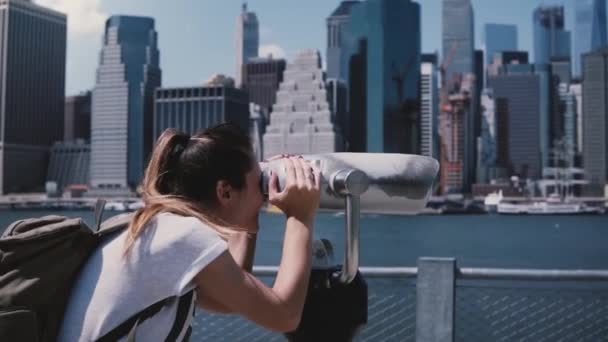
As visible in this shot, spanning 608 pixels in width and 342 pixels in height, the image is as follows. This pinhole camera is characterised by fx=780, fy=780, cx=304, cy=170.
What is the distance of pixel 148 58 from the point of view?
13188 centimetres

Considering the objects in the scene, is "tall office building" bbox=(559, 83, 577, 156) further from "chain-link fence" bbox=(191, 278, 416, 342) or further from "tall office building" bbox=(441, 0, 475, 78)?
"chain-link fence" bbox=(191, 278, 416, 342)

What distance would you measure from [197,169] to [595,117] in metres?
146

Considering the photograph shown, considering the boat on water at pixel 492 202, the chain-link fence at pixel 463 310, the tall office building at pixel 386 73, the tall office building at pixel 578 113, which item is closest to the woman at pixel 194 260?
the chain-link fence at pixel 463 310

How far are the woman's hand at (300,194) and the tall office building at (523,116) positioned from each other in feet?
470

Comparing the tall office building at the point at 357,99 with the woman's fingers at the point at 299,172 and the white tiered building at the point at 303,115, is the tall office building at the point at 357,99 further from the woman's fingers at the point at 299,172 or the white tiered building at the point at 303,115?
the woman's fingers at the point at 299,172

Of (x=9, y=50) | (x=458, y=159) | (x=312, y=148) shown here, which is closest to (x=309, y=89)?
(x=312, y=148)

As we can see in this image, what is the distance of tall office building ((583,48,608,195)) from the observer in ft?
413

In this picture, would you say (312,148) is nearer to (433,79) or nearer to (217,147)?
(433,79)

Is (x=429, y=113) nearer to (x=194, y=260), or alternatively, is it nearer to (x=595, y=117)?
(x=595, y=117)

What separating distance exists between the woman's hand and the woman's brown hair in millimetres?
83

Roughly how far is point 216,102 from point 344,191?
110114mm

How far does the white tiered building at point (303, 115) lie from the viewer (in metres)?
107

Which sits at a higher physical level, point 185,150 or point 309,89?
point 309,89

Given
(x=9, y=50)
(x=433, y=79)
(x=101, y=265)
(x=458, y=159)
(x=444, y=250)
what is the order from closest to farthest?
(x=101, y=265) → (x=444, y=250) → (x=9, y=50) → (x=458, y=159) → (x=433, y=79)
